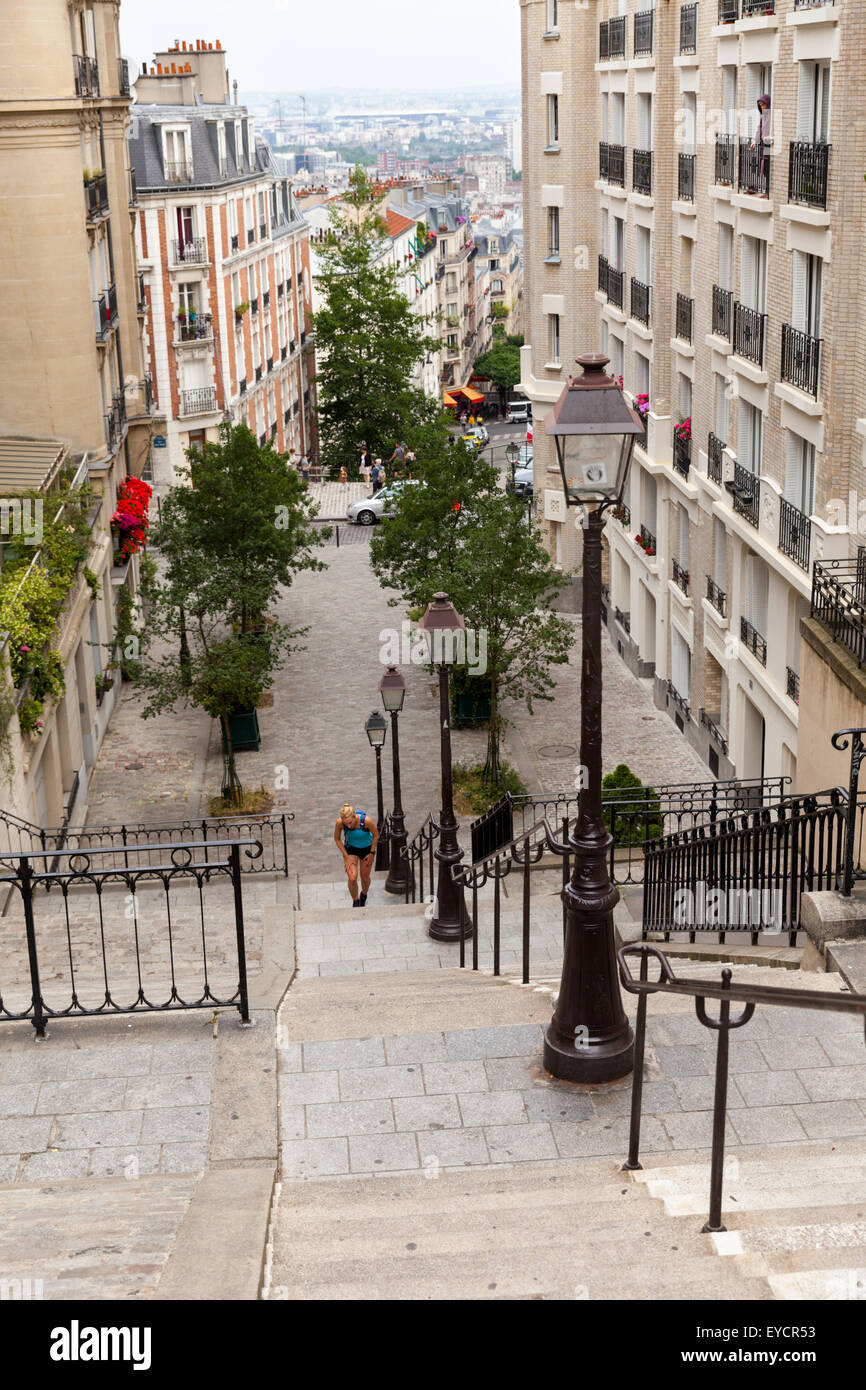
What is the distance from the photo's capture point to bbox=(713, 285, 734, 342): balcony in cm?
2355

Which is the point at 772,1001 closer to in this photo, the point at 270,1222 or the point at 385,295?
the point at 270,1222

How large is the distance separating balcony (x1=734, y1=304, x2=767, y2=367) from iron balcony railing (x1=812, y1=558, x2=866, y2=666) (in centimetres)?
441

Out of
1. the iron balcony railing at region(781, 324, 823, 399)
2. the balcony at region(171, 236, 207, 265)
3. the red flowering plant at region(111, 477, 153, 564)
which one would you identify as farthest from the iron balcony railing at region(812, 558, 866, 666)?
the balcony at region(171, 236, 207, 265)

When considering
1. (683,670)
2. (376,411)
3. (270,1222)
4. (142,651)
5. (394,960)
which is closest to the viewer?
(270,1222)

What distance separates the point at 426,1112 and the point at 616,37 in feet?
93.3

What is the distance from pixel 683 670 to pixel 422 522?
5795mm

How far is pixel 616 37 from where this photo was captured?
31469 mm

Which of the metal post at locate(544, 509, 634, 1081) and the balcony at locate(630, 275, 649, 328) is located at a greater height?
the balcony at locate(630, 275, 649, 328)

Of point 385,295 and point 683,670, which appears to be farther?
point 385,295

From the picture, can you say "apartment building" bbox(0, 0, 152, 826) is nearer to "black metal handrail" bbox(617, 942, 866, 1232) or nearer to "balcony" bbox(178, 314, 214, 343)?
"black metal handrail" bbox(617, 942, 866, 1232)

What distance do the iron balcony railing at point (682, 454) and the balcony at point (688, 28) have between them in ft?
21.5

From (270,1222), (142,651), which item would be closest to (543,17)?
(142,651)

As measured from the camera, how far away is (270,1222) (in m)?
7.21

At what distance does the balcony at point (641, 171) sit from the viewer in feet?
96.0
